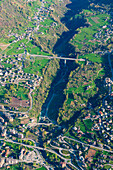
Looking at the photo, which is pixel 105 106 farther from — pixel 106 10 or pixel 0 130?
pixel 106 10

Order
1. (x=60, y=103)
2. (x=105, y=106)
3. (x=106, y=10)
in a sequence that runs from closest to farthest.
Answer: (x=105, y=106) < (x=60, y=103) < (x=106, y=10)

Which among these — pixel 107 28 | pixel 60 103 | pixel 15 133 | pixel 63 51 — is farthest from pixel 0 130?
pixel 107 28

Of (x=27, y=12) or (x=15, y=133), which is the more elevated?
(x=27, y=12)

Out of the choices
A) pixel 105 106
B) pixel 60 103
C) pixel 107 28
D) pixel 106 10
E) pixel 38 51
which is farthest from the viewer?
pixel 106 10

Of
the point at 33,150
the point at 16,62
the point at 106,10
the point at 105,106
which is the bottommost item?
the point at 33,150

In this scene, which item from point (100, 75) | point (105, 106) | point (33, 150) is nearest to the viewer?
point (33, 150)

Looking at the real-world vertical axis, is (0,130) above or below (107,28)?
below

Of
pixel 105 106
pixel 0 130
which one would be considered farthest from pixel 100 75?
pixel 0 130

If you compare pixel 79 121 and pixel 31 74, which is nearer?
pixel 79 121

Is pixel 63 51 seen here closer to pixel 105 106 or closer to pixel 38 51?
pixel 38 51
